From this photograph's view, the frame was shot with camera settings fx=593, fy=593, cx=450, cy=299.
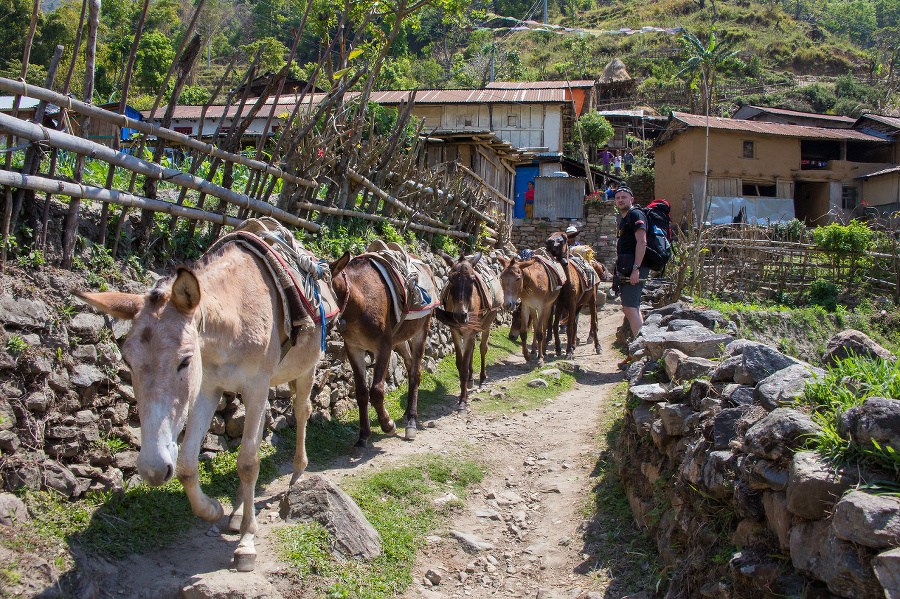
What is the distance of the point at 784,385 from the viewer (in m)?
3.02

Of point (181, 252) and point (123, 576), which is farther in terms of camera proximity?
point (181, 252)

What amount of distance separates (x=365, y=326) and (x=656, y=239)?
4.24m

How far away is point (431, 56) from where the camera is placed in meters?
67.9

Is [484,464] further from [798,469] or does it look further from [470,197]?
[470,197]

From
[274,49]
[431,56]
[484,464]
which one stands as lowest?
[484,464]

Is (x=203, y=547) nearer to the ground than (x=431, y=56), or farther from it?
nearer to the ground

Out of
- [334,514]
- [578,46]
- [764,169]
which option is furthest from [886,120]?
[334,514]

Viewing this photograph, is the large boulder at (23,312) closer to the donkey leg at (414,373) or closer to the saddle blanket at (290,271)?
the saddle blanket at (290,271)

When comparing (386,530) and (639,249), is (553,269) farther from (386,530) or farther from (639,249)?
(386,530)

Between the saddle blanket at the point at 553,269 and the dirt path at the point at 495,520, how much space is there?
322 cm

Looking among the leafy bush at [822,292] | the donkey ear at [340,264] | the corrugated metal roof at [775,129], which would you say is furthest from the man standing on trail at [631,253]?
the corrugated metal roof at [775,129]

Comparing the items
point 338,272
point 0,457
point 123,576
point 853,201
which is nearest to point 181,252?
point 338,272

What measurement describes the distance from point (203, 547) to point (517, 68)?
48760 millimetres

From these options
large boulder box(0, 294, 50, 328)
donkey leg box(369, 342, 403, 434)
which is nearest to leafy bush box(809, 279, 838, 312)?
donkey leg box(369, 342, 403, 434)
